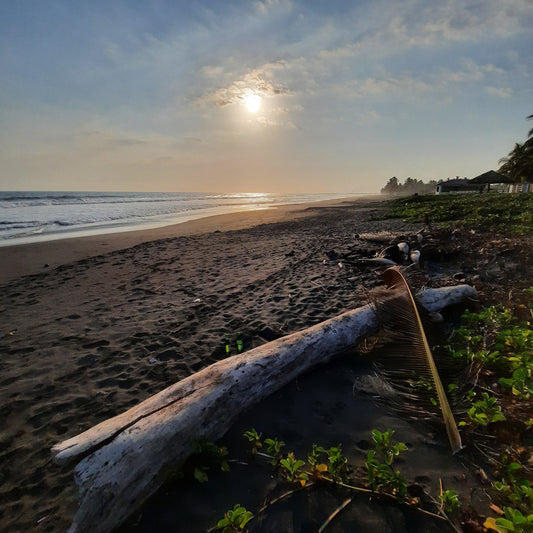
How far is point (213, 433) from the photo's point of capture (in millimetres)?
2260

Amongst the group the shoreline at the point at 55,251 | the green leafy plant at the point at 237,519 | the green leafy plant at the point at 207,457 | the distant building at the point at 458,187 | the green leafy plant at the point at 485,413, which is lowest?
the green leafy plant at the point at 207,457

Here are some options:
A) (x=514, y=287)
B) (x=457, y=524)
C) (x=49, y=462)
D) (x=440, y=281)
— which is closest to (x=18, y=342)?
(x=49, y=462)

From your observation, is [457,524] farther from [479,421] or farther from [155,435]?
[155,435]

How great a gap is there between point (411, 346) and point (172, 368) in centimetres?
262

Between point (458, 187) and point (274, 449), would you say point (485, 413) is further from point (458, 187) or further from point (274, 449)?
point (458, 187)

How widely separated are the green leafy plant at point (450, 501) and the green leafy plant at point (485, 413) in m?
0.63

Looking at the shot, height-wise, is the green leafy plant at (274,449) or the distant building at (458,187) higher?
the distant building at (458,187)

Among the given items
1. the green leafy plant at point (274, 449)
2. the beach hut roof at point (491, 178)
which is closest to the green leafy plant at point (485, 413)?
the green leafy plant at point (274, 449)

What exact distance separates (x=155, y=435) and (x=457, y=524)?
1854mm

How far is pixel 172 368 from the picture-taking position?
3.29 meters

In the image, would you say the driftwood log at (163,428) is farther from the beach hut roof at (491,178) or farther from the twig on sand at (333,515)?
the beach hut roof at (491,178)

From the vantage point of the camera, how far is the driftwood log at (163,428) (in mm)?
1695

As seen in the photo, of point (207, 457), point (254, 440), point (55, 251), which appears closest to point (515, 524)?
point (254, 440)

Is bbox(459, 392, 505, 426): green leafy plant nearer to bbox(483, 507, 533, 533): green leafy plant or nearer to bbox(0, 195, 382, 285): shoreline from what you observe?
bbox(483, 507, 533, 533): green leafy plant
